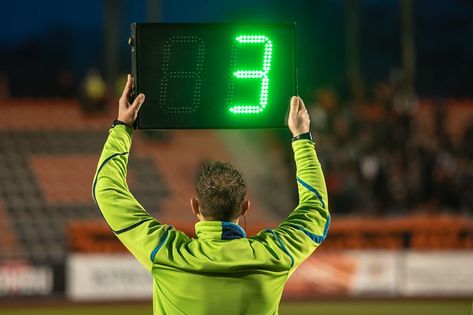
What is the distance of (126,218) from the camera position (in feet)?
11.9

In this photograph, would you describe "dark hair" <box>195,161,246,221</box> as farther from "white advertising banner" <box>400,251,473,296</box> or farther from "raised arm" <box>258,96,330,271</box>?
"white advertising banner" <box>400,251,473,296</box>

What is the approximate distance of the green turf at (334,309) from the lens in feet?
53.4

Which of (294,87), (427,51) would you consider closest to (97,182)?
(294,87)

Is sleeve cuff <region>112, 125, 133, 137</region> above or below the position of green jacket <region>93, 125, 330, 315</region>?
above

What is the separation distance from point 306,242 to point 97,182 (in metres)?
0.75

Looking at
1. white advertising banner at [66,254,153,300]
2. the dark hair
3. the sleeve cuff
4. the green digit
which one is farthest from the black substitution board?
white advertising banner at [66,254,153,300]

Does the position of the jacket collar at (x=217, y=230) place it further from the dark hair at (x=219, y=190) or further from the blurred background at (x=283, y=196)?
the blurred background at (x=283, y=196)

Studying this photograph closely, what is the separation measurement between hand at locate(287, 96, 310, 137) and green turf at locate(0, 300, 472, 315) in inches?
476

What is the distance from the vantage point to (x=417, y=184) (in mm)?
20719

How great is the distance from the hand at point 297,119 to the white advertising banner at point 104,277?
1425cm

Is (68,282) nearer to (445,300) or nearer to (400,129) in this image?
(445,300)

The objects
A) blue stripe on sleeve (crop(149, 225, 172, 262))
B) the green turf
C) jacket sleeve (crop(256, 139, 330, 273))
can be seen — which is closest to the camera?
blue stripe on sleeve (crop(149, 225, 172, 262))

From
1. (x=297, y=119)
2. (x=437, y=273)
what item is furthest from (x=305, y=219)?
(x=437, y=273)

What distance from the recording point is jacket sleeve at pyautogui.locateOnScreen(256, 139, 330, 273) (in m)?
3.68
